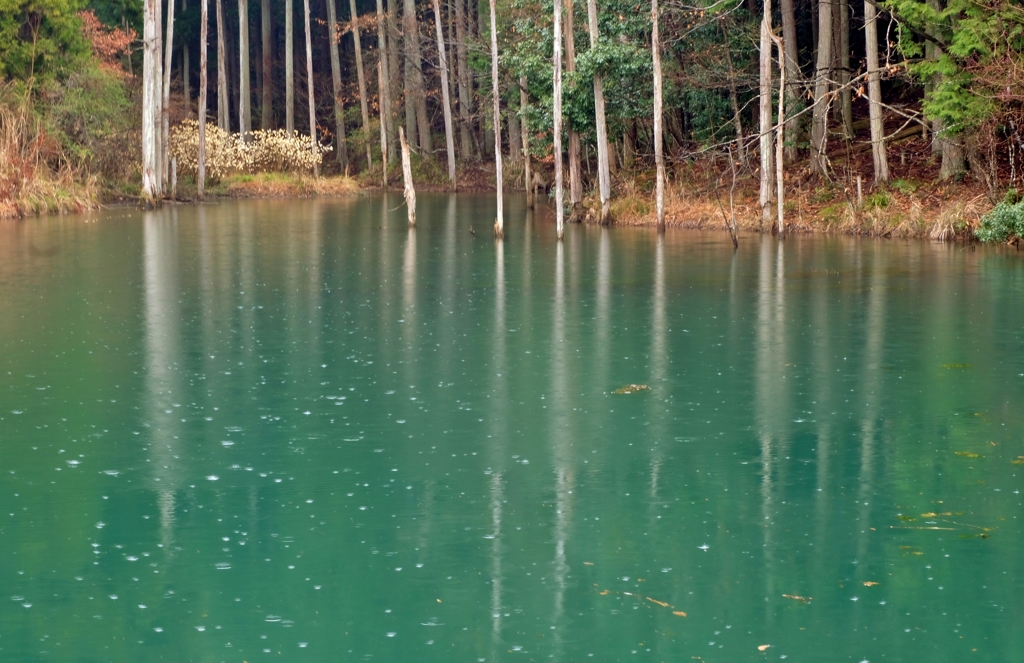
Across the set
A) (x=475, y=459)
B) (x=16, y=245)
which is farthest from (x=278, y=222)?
(x=475, y=459)

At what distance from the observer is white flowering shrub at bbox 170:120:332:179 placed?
43.9m

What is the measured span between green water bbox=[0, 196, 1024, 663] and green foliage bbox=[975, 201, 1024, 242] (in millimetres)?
5185

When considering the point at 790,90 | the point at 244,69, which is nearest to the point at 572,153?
the point at 790,90

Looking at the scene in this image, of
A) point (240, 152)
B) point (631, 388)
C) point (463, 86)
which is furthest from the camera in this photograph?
point (463, 86)

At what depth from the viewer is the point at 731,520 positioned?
716cm

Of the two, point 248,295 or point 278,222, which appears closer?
point 248,295

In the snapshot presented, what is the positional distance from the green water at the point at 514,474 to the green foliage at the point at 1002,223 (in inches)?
204

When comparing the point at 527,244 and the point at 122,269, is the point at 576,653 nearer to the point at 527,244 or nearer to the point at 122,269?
the point at 122,269

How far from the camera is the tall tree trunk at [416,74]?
4988 centimetres

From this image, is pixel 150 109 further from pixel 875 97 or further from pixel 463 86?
pixel 875 97

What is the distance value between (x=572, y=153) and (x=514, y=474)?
2006cm

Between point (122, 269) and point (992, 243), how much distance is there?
44.8 feet

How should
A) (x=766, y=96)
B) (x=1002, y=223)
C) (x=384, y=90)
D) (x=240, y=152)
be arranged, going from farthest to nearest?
(x=384, y=90) → (x=240, y=152) → (x=766, y=96) → (x=1002, y=223)

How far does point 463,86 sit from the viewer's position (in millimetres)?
51188
